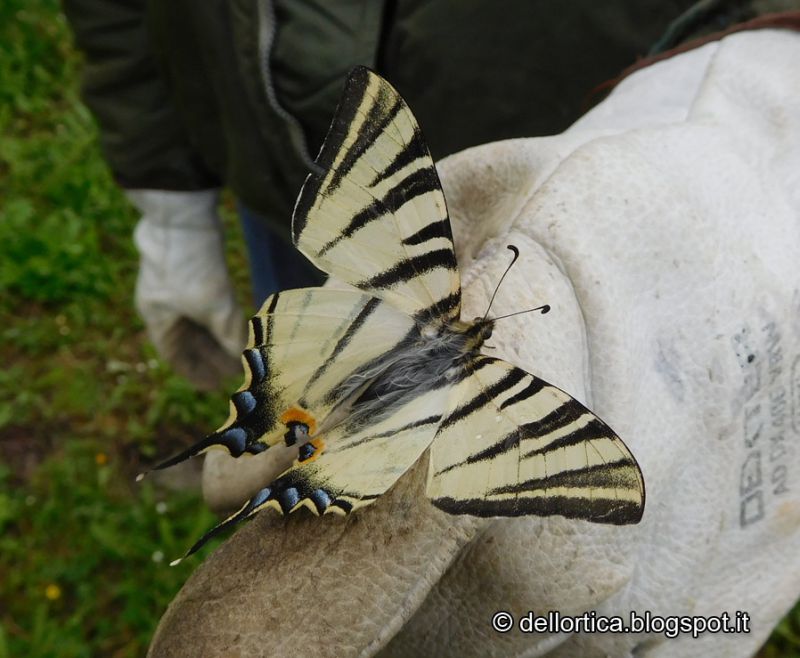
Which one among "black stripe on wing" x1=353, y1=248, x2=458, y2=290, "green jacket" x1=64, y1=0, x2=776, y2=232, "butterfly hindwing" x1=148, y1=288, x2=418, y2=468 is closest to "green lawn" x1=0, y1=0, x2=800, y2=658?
"green jacket" x1=64, y1=0, x2=776, y2=232

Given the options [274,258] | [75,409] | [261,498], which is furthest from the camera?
[75,409]

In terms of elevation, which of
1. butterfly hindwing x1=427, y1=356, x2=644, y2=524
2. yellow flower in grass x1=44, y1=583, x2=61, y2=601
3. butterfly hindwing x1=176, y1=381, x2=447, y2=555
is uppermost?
butterfly hindwing x1=427, y1=356, x2=644, y2=524

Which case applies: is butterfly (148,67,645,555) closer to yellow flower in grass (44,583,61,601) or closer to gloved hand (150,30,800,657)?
gloved hand (150,30,800,657)

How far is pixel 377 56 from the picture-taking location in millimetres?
1571

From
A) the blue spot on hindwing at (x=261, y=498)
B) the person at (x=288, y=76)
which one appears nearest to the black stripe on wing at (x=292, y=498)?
the blue spot on hindwing at (x=261, y=498)

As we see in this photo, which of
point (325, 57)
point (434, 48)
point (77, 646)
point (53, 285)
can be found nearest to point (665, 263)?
point (434, 48)

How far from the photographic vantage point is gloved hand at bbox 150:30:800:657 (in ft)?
3.14

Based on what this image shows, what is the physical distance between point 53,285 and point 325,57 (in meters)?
2.12

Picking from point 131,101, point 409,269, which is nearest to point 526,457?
point 409,269

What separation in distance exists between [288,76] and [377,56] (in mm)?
181

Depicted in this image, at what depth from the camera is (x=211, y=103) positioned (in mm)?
1833

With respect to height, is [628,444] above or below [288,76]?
below

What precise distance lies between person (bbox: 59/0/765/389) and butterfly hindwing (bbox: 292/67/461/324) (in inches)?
23.1

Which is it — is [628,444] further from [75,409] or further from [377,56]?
[75,409]
